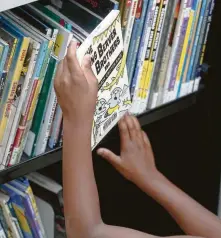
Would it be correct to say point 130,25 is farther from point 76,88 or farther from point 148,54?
point 76,88

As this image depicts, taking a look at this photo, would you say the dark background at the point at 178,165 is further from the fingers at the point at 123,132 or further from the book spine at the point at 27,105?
the book spine at the point at 27,105

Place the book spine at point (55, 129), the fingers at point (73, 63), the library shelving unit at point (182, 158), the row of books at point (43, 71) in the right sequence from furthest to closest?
the library shelving unit at point (182, 158)
the book spine at point (55, 129)
the row of books at point (43, 71)
the fingers at point (73, 63)

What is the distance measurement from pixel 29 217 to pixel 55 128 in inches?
7.4

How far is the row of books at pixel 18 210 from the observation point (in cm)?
125

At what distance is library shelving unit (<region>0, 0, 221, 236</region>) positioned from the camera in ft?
4.81

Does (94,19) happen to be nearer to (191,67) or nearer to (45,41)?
(45,41)

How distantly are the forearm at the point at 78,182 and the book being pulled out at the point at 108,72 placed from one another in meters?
0.09

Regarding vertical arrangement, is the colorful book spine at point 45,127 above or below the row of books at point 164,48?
below

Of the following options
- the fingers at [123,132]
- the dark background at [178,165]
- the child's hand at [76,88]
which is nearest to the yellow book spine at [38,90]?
the child's hand at [76,88]

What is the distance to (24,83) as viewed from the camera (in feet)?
3.71

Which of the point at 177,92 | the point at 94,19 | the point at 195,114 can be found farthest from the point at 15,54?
the point at 195,114

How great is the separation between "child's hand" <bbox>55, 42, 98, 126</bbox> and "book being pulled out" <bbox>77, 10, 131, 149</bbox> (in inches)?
1.3

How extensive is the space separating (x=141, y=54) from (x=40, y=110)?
0.80 feet

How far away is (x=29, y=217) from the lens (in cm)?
127
